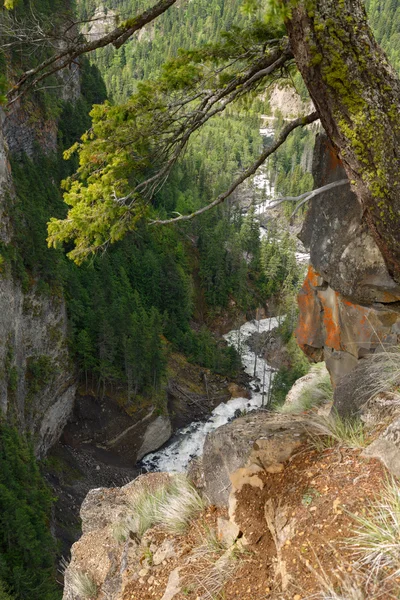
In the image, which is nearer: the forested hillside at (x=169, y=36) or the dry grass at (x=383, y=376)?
the dry grass at (x=383, y=376)

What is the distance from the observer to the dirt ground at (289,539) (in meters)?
2.93

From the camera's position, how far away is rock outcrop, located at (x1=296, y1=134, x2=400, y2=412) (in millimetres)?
5883

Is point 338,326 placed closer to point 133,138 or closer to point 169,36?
point 133,138

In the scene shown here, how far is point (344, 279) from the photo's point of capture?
6211 millimetres

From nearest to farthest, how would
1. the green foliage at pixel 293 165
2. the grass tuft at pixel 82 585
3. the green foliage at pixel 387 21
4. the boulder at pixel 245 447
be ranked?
the boulder at pixel 245 447, the grass tuft at pixel 82 585, the green foliage at pixel 293 165, the green foliage at pixel 387 21

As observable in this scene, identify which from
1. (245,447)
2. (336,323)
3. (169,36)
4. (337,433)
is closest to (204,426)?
(336,323)

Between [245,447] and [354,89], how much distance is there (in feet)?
11.9

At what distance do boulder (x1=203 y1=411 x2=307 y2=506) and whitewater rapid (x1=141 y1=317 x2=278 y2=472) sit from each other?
1954 centimetres

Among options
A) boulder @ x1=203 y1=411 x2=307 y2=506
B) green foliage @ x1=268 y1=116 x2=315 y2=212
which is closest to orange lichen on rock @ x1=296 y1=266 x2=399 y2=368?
boulder @ x1=203 y1=411 x2=307 y2=506

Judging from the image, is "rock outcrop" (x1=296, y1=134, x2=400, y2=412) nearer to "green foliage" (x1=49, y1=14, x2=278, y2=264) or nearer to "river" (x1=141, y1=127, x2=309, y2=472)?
"green foliage" (x1=49, y1=14, x2=278, y2=264)

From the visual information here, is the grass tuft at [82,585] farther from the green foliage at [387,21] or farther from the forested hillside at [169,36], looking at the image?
the green foliage at [387,21]

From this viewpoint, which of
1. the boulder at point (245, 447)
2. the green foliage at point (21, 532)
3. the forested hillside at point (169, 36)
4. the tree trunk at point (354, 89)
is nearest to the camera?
the tree trunk at point (354, 89)

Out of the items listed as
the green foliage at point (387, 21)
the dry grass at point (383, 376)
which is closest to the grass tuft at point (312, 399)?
the dry grass at point (383, 376)

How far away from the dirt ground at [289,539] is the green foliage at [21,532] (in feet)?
58.1
